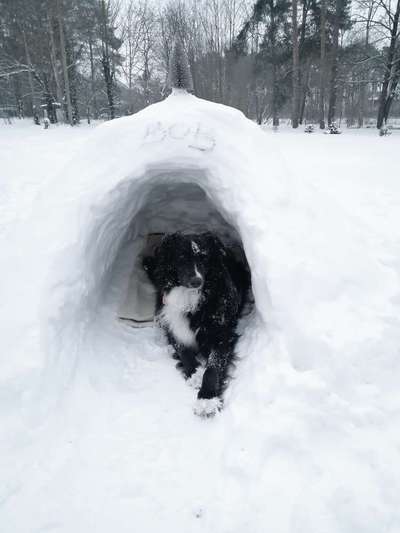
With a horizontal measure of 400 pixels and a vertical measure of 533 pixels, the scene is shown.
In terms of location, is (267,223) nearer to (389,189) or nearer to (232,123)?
(232,123)

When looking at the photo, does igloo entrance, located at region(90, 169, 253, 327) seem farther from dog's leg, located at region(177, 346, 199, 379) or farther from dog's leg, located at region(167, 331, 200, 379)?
dog's leg, located at region(177, 346, 199, 379)

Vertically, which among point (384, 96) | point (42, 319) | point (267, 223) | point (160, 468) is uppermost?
point (384, 96)

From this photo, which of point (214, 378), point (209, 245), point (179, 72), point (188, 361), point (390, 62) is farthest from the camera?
point (390, 62)

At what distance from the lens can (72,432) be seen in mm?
2361

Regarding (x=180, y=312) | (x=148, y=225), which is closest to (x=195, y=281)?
(x=180, y=312)

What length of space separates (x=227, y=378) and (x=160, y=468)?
91 cm

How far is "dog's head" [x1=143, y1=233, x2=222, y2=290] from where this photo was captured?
3.57 meters

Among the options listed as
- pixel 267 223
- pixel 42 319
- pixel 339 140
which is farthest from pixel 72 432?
pixel 339 140

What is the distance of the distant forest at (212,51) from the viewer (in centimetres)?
2022

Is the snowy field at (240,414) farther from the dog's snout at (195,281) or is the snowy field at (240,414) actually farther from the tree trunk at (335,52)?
the tree trunk at (335,52)

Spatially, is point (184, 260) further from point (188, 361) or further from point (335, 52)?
point (335, 52)

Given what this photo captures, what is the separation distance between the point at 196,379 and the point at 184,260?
1394 millimetres

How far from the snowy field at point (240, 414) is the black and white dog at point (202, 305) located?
172 millimetres

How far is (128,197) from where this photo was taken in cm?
370
